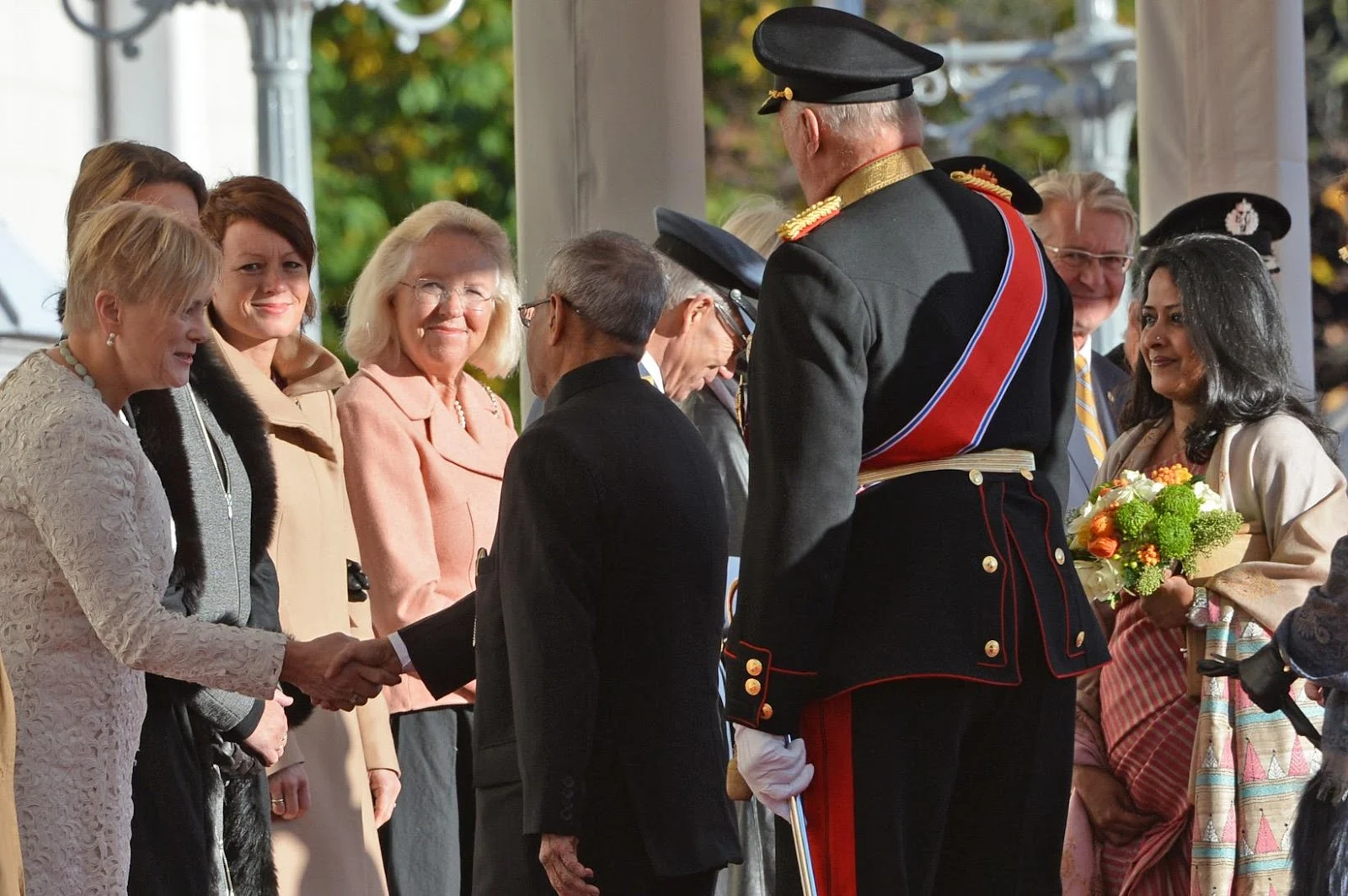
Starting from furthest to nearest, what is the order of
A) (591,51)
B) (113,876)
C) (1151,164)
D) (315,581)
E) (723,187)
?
(723,187) < (1151,164) < (591,51) < (315,581) < (113,876)

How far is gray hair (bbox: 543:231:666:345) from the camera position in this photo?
4.61m

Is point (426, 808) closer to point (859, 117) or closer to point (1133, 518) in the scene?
point (1133, 518)

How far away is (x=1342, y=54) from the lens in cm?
1973

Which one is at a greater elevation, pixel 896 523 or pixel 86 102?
pixel 86 102

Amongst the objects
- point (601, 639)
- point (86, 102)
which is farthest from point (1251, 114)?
point (86, 102)

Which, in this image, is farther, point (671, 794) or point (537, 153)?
point (537, 153)

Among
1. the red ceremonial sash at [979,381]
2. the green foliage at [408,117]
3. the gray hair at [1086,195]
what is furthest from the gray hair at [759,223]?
the green foliage at [408,117]

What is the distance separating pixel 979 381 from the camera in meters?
4.29

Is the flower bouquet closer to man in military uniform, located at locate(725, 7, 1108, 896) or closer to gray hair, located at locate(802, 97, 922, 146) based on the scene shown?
man in military uniform, located at locate(725, 7, 1108, 896)

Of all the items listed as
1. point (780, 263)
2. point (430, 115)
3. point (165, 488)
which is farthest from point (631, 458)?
point (430, 115)

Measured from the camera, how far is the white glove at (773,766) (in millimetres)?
4105

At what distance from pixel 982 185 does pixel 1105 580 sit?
1.23 metres

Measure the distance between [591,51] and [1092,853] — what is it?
278cm

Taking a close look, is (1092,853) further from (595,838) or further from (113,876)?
(113,876)
